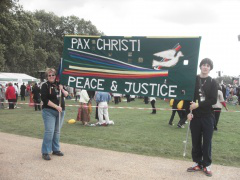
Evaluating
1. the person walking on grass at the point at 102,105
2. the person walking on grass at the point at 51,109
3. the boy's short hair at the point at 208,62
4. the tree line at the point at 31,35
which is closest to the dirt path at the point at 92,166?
the person walking on grass at the point at 51,109

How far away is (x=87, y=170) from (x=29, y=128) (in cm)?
548

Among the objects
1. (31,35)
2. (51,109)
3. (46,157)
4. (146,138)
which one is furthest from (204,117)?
(31,35)

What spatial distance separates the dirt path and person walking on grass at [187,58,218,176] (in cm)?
27

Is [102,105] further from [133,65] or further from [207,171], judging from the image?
[207,171]

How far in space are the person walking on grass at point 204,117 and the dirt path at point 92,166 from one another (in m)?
0.27

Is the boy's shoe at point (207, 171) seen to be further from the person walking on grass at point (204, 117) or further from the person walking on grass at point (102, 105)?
the person walking on grass at point (102, 105)

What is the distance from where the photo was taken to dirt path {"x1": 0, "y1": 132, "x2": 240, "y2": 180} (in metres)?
4.70

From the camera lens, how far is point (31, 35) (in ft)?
112

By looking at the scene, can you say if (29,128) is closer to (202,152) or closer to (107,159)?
(107,159)

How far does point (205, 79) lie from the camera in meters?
4.92

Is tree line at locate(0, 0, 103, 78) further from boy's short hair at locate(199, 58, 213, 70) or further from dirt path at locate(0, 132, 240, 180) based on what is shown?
boy's short hair at locate(199, 58, 213, 70)

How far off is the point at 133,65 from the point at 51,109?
197 cm

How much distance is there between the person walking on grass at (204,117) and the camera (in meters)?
4.77

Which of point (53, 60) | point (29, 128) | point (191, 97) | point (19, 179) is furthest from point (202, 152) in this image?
point (53, 60)
